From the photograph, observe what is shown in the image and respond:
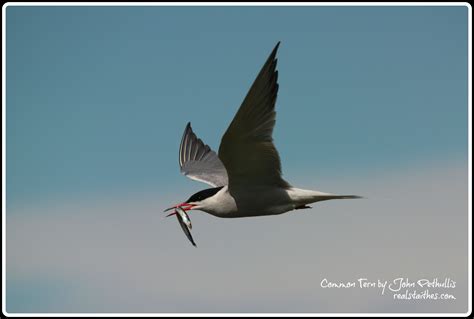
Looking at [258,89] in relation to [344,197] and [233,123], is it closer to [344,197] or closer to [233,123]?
[233,123]

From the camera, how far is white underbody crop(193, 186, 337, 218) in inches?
309

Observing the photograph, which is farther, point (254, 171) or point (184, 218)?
point (184, 218)

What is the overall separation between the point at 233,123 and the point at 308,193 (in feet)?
5.05

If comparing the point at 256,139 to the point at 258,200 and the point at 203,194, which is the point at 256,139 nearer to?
the point at 258,200

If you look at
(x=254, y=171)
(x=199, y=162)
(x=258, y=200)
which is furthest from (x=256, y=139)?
(x=199, y=162)

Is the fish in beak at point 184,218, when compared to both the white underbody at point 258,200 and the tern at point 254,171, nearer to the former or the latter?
the tern at point 254,171

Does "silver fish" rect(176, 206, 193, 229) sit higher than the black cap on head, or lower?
lower

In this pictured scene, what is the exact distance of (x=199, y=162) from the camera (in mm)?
10484

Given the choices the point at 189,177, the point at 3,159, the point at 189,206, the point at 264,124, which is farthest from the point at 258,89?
the point at 3,159

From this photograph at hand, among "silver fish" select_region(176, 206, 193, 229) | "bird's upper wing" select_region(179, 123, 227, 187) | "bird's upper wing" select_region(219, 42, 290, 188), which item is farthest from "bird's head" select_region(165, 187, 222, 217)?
"bird's upper wing" select_region(179, 123, 227, 187)

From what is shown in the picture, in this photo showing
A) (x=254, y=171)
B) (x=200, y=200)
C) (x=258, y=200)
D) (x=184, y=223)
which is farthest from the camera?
(x=200, y=200)

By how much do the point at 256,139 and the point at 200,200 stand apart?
5.05 ft

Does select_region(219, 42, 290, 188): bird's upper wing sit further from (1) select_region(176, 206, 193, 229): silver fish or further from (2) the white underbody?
(1) select_region(176, 206, 193, 229): silver fish

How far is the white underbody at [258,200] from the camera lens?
25.8 ft
